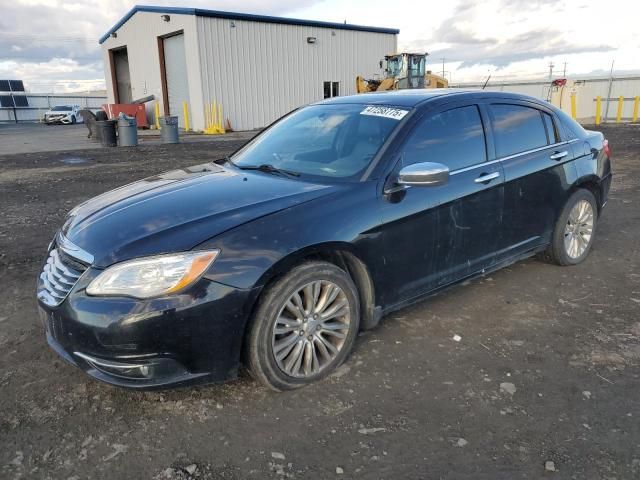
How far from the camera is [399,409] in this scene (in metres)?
2.77

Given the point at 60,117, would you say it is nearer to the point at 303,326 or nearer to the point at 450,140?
the point at 450,140

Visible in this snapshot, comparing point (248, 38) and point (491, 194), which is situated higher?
point (248, 38)

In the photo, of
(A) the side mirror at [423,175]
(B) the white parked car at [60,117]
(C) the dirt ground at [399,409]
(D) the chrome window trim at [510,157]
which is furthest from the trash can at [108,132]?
(B) the white parked car at [60,117]

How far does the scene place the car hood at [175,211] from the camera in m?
2.64

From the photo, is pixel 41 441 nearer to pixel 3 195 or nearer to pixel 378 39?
pixel 3 195

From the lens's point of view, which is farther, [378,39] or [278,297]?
[378,39]

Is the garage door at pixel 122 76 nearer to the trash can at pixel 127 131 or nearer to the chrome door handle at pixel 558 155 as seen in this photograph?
the trash can at pixel 127 131

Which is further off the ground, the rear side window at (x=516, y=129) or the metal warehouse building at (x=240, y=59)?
the metal warehouse building at (x=240, y=59)

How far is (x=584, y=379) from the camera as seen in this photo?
3025 millimetres

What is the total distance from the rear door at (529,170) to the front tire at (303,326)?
1601 mm

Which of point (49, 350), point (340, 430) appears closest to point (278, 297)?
point (340, 430)

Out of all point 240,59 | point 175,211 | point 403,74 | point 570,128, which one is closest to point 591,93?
point 403,74

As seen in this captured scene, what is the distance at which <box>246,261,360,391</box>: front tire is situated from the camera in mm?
2738

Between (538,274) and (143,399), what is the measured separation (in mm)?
3500
